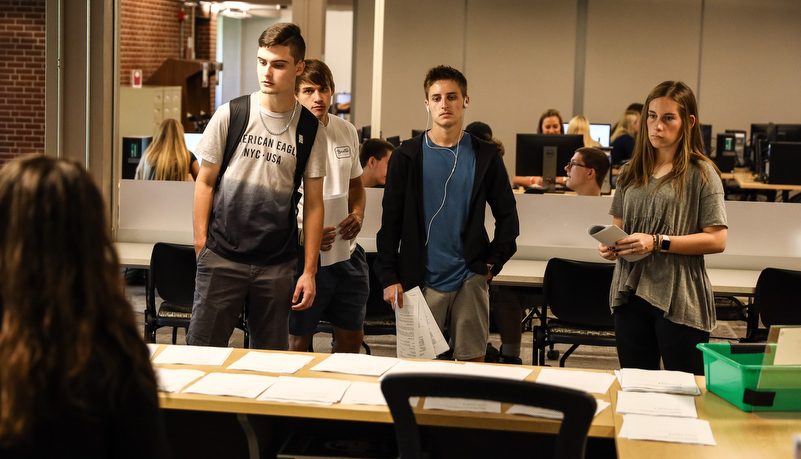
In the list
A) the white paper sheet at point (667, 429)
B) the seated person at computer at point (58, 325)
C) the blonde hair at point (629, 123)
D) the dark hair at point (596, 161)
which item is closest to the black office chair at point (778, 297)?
the dark hair at point (596, 161)

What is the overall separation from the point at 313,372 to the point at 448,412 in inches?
20.4

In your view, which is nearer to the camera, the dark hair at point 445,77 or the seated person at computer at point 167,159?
the dark hair at point 445,77

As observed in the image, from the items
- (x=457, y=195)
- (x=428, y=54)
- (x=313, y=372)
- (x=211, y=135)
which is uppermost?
(x=428, y=54)

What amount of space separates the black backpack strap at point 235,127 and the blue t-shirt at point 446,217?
646 millimetres

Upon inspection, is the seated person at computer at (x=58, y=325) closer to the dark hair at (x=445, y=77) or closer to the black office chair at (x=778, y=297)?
the dark hair at (x=445, y=77)

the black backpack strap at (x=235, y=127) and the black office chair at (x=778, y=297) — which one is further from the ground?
the black backpack strap at (x=235, y=127)

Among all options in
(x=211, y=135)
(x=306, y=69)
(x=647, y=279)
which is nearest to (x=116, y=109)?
(x=306, y=69)

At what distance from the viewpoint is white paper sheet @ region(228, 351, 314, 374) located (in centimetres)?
209

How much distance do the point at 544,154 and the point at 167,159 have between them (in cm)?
313

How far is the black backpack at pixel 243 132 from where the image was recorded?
2.53m

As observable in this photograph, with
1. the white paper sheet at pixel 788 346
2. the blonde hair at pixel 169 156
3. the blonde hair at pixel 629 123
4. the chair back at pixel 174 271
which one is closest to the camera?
the white paper sheet at pixel 788 346

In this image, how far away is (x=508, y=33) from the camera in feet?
35.5

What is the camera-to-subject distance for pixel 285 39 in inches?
97.0

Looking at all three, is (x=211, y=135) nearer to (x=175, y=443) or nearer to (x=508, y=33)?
(x=175, y=443)
